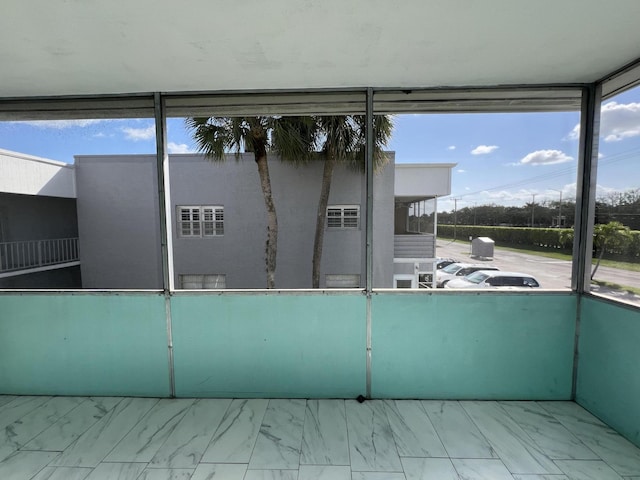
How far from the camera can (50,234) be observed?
26.6 ft

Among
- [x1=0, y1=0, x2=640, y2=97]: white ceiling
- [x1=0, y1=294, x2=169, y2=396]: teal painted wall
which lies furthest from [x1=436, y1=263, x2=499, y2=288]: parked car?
[x1=0, y1=294, x2=169, y2=396]: teal painted wall

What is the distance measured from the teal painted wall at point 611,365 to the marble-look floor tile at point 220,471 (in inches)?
89.7

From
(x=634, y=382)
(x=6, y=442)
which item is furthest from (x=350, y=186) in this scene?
(x=6, y=442)

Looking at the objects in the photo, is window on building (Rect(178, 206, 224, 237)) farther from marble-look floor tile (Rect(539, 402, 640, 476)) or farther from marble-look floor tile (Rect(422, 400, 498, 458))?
marble-look floor tile (Rect(539, 402, 640, 476))

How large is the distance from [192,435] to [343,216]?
26.2 feet

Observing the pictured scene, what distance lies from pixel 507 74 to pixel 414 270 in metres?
7.43

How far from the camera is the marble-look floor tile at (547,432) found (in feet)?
5.28

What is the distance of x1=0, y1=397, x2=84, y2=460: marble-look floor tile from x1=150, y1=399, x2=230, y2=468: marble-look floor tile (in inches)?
34.7

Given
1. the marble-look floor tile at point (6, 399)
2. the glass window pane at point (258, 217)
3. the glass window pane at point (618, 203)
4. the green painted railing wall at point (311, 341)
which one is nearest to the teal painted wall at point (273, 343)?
the green painted railing wall at point (311, 341)

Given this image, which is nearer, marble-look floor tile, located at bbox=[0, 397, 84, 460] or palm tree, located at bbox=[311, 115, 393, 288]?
marble-look floor tile, located at bbox=[0, 397, 84, 460]

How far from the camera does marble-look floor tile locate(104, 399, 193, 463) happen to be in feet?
5.30

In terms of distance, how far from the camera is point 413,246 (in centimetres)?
842

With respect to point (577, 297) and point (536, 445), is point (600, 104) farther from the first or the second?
point (536, 445)

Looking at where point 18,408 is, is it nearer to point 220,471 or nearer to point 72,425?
point 72,425
